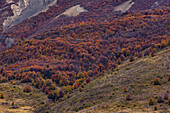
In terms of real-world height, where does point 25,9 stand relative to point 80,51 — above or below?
above

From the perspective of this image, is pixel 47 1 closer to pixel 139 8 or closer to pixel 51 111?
pixel 139 8

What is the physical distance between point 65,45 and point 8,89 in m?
32.2

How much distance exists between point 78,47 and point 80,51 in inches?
117

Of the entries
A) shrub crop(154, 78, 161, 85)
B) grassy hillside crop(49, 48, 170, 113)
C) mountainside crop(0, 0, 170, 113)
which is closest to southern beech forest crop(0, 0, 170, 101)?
mountainside crop(0, 0, 170, 113)

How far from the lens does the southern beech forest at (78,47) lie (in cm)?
5722

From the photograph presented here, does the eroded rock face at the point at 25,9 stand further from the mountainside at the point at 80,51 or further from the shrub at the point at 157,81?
the shrub at the point at 157,81

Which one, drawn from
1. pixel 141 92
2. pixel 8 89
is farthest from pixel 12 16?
pixel 141 92

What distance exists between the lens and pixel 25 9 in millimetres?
123062

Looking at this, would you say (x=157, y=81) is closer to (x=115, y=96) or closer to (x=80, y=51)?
(x=115, y=96)

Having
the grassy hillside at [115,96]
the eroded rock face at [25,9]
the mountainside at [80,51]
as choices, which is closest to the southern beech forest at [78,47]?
the mountainside at [80,51]

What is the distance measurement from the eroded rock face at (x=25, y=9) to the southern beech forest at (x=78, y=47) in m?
12.3

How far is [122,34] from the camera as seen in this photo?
76.2 meters

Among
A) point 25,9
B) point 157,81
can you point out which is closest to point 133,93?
point 157,81

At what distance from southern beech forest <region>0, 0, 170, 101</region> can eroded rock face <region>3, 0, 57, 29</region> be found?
40.5ft
